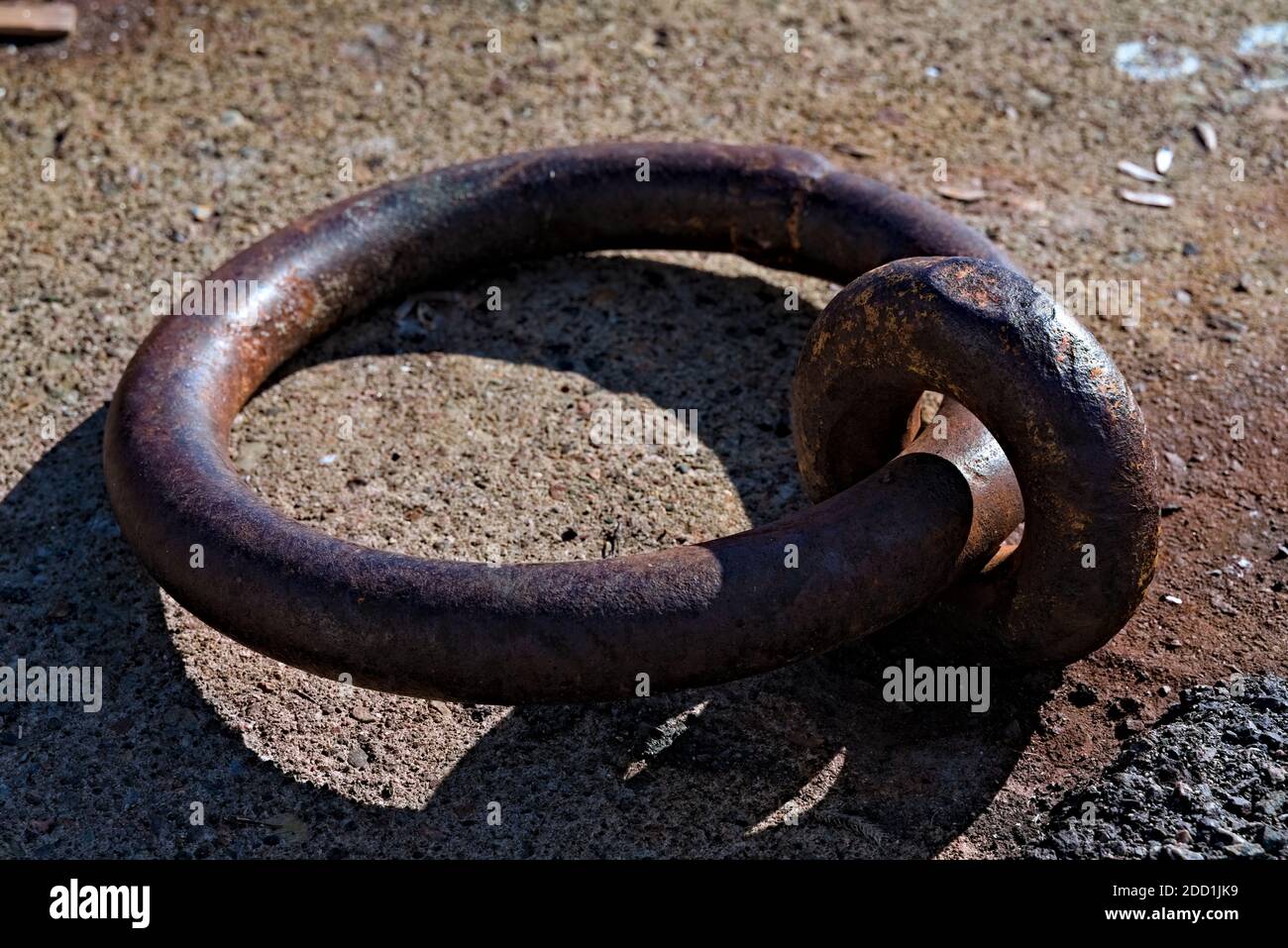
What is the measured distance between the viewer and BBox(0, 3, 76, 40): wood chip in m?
5.23

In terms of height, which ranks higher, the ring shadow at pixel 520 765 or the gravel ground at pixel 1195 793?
the gravel ground at pixel 1195 793

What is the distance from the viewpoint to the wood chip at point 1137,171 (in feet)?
15.6

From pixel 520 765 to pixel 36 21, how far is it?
3676mm

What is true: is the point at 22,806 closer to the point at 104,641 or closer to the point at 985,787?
the point at 104,641

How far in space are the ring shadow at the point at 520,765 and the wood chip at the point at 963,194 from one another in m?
1.52

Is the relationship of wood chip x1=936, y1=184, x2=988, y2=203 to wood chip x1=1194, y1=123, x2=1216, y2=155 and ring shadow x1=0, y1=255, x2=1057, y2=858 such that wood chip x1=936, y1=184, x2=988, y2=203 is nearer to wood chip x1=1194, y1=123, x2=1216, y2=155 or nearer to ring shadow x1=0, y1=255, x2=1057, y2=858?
wood chip x1=1194, y1=123, x2=1216, y2=155

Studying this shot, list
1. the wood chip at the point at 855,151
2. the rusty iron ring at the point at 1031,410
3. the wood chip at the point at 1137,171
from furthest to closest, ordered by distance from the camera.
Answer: the wood chip at the point at 855,151
the wood chip at the point at 1137,171
the rusty iron ring at the point at 1031,410

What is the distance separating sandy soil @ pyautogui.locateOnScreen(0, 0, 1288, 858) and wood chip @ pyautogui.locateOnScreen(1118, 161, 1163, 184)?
0.05m

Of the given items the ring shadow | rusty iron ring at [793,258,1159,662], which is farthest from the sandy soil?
rusty iron ring at [793,258,1159,662]

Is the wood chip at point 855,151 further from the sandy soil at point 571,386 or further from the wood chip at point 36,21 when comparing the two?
the wood chip at point 36,21

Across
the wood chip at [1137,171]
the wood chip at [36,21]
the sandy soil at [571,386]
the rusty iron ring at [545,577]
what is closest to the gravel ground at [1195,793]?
the sandy soil at [571,386]

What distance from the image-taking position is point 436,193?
13.7 feet

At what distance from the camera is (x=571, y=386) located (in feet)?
13.2

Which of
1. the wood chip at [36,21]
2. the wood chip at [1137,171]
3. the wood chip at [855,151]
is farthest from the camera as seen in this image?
the wood chip at [36,21]
